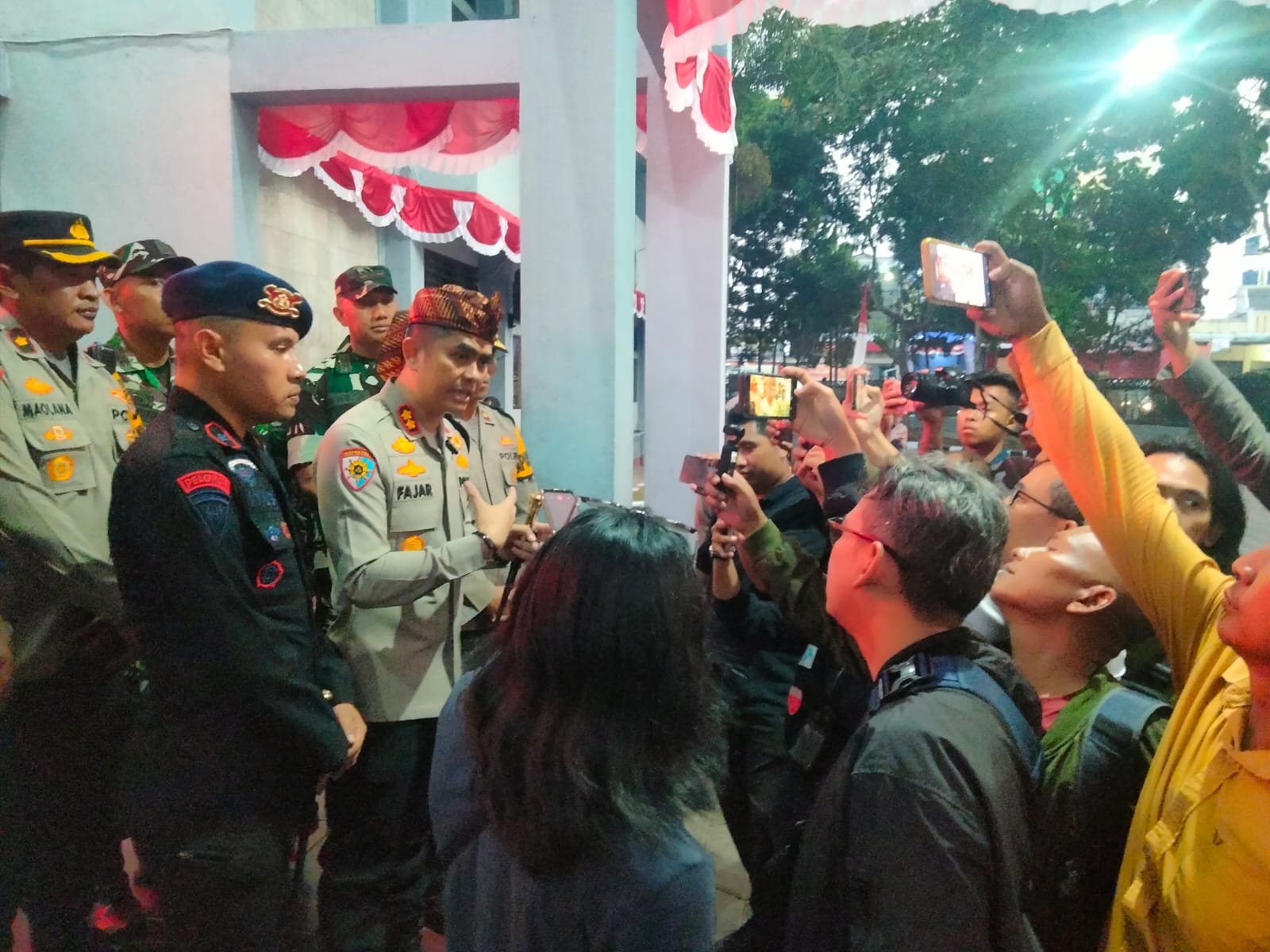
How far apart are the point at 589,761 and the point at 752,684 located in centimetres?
137

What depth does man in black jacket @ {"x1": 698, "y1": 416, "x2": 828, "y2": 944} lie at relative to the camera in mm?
2160

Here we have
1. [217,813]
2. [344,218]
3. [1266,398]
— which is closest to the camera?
Result: [217,813]

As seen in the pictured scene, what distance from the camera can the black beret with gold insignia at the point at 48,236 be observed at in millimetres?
2189

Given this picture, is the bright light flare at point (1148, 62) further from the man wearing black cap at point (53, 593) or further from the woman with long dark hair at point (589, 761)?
the man wearing black cap at point (53, 593)

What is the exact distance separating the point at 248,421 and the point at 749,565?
1.20m

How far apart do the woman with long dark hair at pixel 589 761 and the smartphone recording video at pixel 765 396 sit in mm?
1252

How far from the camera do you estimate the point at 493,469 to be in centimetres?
264

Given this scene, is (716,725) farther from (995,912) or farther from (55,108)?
(55,108)

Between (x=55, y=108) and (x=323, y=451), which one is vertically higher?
(x=55, y=108)

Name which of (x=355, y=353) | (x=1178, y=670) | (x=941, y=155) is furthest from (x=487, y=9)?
(x=1178, y=670)

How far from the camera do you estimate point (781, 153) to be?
7328 millimetres

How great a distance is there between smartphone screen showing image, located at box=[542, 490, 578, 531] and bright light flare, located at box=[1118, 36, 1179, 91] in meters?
5.78

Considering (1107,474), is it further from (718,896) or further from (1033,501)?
(718,896)

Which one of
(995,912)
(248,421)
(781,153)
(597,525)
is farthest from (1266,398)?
(781,153)
